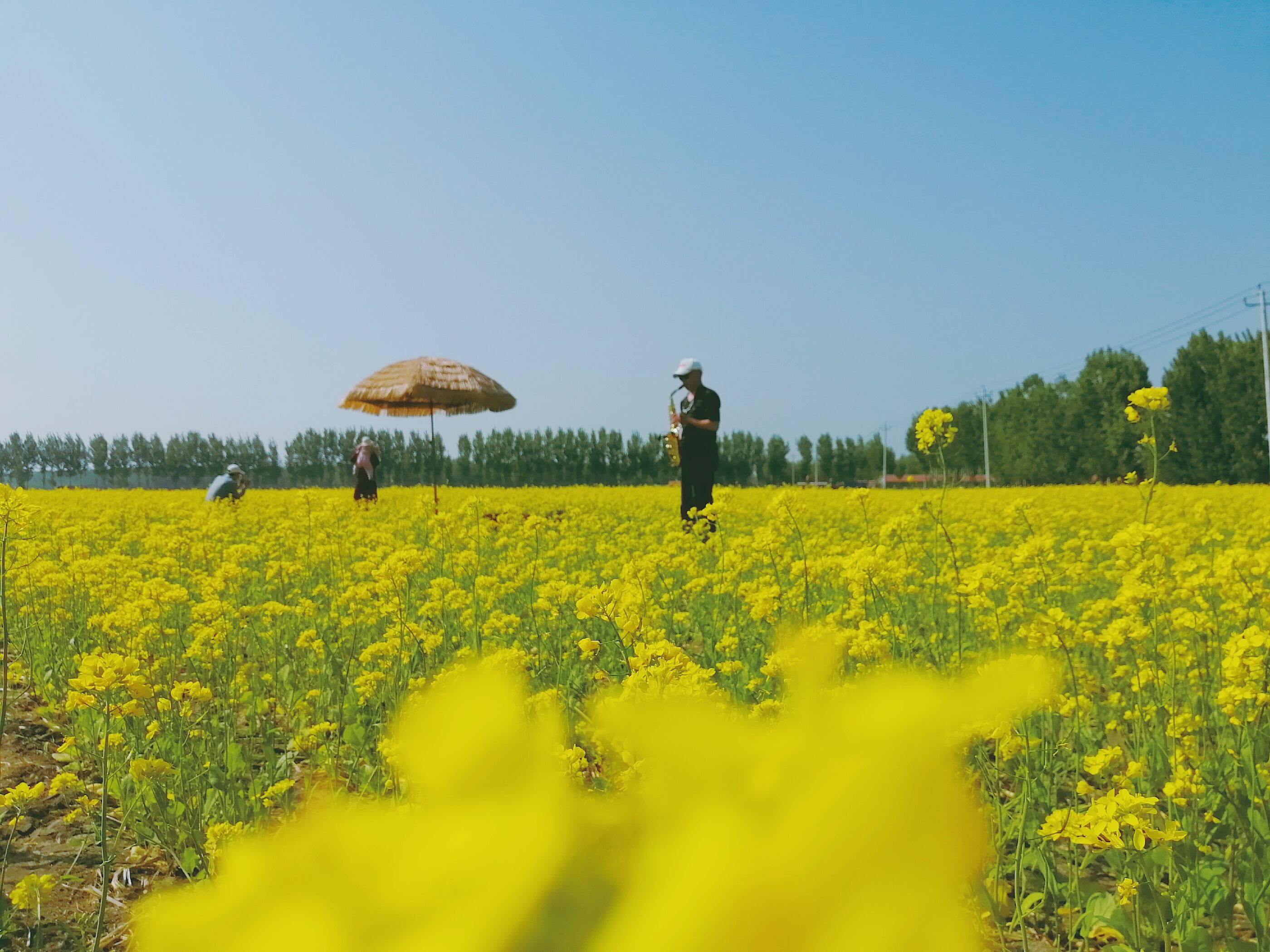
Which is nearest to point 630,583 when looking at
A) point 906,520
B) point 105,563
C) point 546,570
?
point 546,570

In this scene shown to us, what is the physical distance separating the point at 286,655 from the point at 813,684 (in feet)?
12.9

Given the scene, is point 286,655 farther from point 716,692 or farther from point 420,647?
point 716,692

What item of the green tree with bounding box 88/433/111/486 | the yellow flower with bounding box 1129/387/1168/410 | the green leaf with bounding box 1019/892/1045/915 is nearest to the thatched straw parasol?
the yellow flower with bounding box 1129/387/1168/410

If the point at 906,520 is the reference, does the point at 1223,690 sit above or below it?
below

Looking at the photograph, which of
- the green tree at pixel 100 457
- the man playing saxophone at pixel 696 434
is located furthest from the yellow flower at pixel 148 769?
the green tree at pixel 100 457

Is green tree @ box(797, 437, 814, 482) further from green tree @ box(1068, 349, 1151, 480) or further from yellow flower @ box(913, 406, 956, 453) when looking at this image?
yellow flower @ box(913, 406, 956, 453)

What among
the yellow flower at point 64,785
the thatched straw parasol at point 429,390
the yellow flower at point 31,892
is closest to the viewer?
the yellow flower at point 31,892

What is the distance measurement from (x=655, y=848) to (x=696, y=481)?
703cm

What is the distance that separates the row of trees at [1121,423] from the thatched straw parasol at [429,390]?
33.5 ft

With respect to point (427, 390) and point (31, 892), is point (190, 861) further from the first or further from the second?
point (427, 390)

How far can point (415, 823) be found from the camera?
0.24 metres

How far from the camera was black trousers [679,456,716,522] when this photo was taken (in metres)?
7.14

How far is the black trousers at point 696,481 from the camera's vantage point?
7.14m

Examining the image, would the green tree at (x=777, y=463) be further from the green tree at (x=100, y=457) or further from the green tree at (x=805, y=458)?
the green tree at (x=100, y=457)
